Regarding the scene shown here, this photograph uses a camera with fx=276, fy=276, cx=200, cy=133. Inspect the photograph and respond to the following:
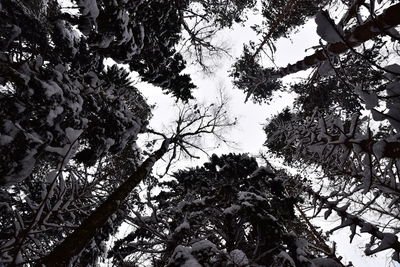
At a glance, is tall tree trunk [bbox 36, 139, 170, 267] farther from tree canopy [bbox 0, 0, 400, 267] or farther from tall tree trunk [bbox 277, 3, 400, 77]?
tall tree trunk [bbox 277, 3, 400, 77]

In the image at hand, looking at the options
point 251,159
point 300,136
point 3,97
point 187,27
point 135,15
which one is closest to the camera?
point 3,97

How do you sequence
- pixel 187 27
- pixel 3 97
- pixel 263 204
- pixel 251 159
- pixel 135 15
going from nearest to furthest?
pixel 3 97, pixel 263 204, pixel 251 159, pixel 135 15, pixel 187 27

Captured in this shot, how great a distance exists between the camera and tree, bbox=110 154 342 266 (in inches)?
145

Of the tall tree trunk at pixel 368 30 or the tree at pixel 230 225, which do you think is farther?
the tree at pixel 230 225

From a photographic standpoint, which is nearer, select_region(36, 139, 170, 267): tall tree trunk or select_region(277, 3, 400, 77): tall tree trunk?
select_region(277, 3, 400, 77): tall tree trunk

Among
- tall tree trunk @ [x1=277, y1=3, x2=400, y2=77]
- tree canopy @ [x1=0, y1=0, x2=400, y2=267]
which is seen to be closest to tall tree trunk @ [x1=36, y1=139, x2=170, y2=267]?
tree canopy @ [x1=0, y1=0, x2=400, y2=267]

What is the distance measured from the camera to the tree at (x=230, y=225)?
3.69 meters

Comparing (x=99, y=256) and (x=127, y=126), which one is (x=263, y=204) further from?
(x=99, y=256)

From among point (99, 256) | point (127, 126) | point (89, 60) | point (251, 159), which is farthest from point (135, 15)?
point (99, 256)

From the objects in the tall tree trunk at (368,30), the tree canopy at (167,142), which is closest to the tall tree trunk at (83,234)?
the tree canopy at (167,142)

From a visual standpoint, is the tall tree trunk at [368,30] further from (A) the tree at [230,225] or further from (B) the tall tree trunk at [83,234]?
(B) the tall tree trunk at [83,234]

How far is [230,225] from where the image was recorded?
5055 millimetres

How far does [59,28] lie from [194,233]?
214 inches

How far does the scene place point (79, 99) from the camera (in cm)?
479
